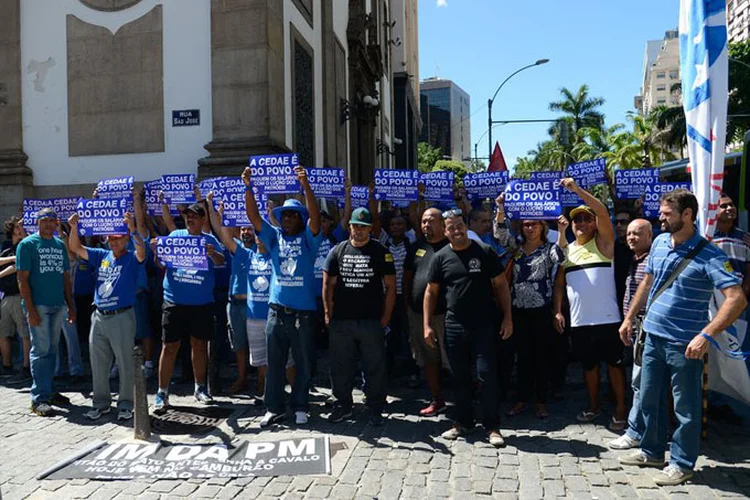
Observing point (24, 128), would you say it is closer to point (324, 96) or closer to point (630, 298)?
point (324, 96)

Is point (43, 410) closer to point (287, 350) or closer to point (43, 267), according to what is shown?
point (43, 267)

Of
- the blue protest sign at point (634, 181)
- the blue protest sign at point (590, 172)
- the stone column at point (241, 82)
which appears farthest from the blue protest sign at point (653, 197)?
the stone column at point (241, 82)

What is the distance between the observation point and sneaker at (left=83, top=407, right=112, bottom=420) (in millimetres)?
6395

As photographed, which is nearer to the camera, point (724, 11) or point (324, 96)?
point (724, 11)

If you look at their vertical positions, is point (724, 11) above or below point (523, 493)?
above

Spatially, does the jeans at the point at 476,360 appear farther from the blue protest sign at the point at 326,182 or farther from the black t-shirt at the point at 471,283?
the blue protest sign at the point at 326,182

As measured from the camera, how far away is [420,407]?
6707 millimetres

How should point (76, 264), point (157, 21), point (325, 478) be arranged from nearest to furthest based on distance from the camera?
point (325, 478)
point (76, 264)
point (157, 21)

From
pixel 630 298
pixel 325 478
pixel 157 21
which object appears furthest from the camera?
pixel 157 21

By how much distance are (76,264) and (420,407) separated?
4.82 m

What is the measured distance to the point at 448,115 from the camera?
148 meters

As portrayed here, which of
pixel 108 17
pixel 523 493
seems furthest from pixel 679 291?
pixel 108 17

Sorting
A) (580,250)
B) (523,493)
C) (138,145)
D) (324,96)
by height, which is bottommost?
(523,493)

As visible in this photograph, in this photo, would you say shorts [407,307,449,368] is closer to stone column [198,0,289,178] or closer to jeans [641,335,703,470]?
jeans [641,335,703,470]
